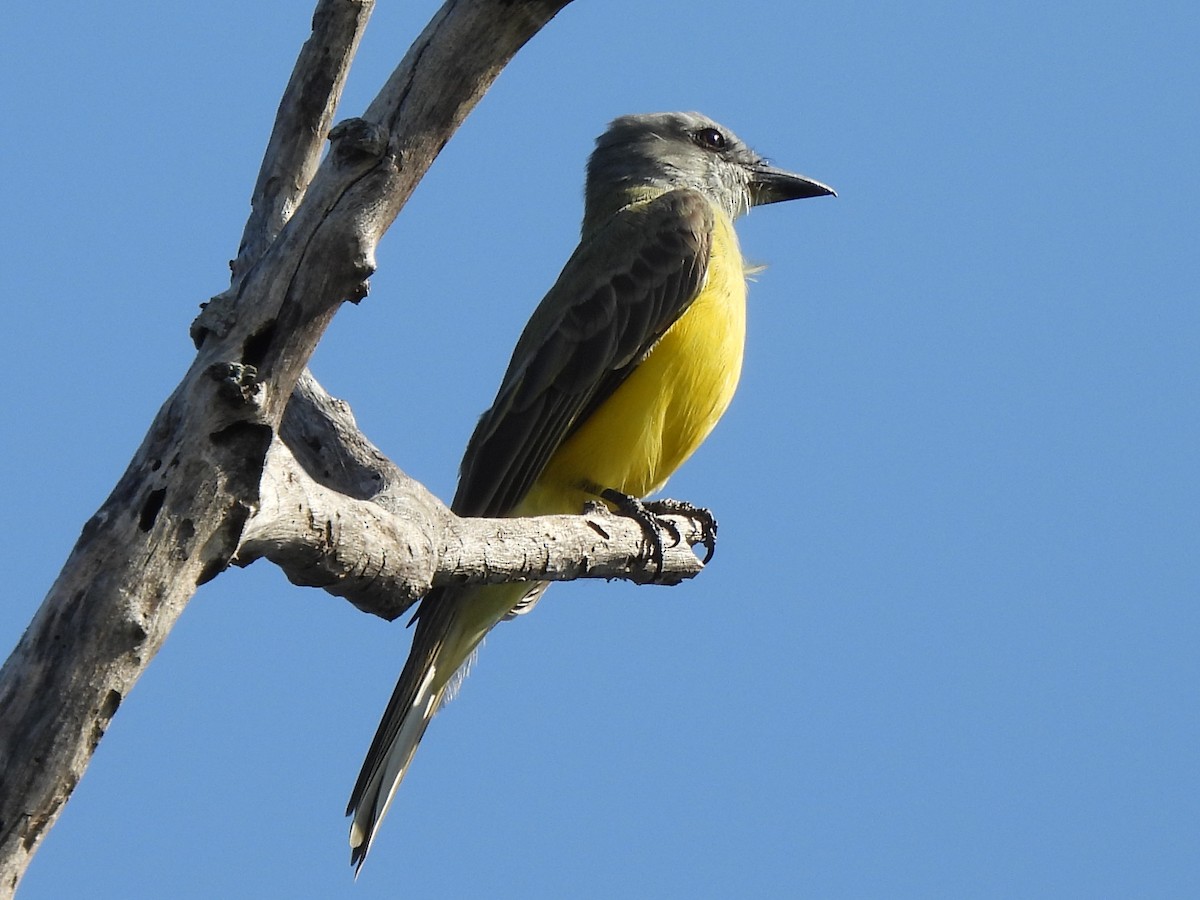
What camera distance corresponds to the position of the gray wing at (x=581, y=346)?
7.18m

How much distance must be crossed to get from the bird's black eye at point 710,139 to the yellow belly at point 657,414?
193 centimetres

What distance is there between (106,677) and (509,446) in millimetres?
3445

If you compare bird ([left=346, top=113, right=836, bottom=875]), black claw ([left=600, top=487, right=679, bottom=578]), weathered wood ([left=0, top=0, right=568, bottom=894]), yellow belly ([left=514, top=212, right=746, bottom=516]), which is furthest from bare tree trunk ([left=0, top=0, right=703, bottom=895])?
yellow belly ([left=514, top=212, right=746, bottom=516])

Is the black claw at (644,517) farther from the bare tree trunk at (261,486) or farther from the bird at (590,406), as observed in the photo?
the bare tree trunk at (261,486)

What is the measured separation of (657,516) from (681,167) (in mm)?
2607

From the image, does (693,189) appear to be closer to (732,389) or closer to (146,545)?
(732,389)

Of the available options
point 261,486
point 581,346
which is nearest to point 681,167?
point 581,346

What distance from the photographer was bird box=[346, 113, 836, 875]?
→ 692 cm

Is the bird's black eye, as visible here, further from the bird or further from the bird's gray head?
the bird

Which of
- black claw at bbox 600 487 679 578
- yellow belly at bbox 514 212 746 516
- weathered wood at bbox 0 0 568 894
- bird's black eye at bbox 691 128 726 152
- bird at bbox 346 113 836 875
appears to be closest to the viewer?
weathered wood at bbox 0 0 568 894

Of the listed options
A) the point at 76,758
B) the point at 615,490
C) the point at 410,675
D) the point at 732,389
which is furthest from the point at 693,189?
the point at 76,758

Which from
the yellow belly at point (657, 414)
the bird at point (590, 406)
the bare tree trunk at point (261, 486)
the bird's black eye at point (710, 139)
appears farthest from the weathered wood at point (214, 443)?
the bird's black eye at point (710, 139)

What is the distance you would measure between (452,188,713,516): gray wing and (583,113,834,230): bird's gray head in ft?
3.56

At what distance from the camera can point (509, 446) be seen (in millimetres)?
7195
